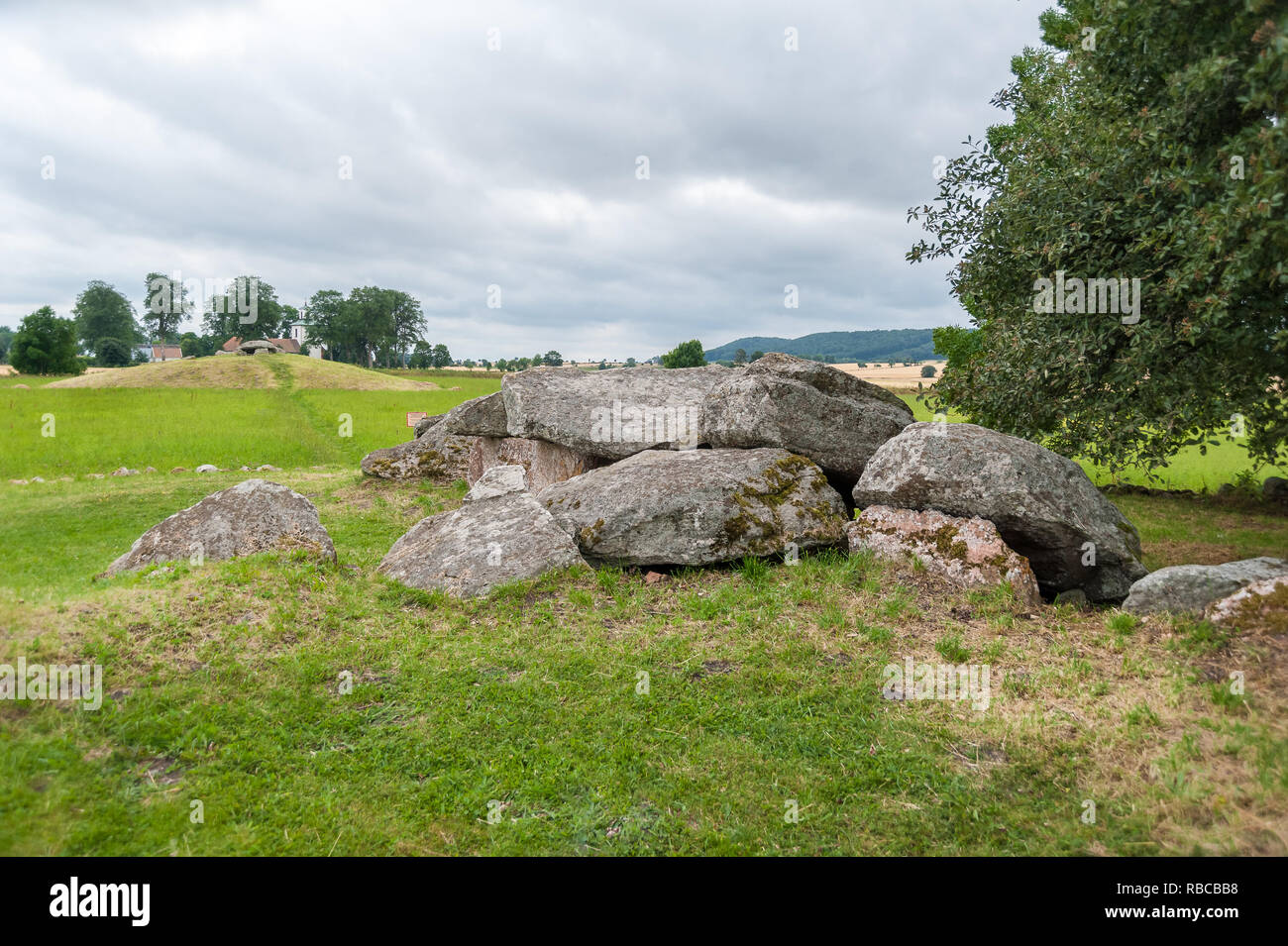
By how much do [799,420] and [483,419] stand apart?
1071 cm

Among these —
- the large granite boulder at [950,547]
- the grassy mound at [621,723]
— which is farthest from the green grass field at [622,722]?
the large granite boulder at [950,547]

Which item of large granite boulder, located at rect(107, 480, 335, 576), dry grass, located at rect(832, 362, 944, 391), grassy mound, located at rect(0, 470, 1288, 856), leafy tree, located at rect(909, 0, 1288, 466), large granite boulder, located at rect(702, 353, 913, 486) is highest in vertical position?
dry grass, located at rect(832, 362, 944, 391)

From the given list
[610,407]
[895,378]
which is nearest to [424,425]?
[610,407]

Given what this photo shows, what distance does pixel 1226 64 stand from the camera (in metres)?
8.48

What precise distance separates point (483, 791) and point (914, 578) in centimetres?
725

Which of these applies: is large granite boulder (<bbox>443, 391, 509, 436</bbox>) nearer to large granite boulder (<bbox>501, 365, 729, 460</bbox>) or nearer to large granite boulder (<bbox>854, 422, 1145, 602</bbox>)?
large granite boulder (<bbox>501, 365, 729, 460</bbox>)

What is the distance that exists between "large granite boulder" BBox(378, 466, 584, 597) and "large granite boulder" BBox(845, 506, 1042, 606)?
15.7ft

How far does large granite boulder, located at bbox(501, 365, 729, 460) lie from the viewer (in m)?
16.1

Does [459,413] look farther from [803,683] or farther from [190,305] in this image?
[190,305]

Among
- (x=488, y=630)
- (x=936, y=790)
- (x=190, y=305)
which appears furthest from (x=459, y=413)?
(x=190, y=305)

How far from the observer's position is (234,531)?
11.8 m

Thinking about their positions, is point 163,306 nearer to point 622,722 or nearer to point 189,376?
point 189,376

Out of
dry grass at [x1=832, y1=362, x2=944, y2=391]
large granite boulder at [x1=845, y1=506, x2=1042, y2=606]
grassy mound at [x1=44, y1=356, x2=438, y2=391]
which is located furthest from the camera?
grassy mound at [x1=44, y1=356, x2=438, y2=391]

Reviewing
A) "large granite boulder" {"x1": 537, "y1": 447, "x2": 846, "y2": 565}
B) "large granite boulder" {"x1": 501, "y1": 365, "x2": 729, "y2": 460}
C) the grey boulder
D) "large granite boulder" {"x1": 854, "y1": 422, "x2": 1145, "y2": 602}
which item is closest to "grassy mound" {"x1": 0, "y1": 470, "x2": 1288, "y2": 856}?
"large granite boulder" {"x1": 537, "y1": 447, "x2": 846, "y2": 565}
